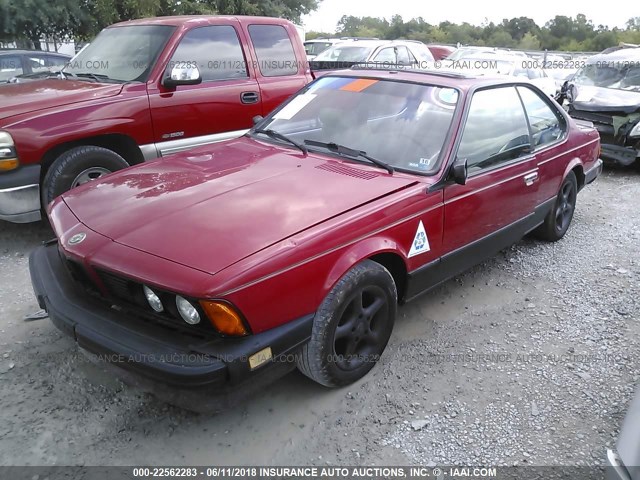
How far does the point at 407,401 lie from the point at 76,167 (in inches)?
128

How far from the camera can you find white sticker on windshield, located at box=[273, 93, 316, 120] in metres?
3.80

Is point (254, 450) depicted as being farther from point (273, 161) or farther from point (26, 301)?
point (26, 301)

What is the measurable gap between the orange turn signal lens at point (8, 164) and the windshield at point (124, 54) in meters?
1.27

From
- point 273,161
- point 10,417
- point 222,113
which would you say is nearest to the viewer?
point 10,417

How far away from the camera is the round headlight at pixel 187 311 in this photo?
7.26ft

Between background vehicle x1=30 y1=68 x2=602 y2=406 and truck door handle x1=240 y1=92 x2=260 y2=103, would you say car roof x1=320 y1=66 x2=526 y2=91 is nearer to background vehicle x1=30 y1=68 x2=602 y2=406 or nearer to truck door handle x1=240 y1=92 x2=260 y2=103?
background vehicle x1=30 y1=68 x2=602 y2=406

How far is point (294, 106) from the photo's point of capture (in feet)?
12.7

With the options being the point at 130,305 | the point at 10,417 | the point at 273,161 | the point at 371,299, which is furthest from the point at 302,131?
the point at 10,417

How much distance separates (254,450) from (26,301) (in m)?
2.15

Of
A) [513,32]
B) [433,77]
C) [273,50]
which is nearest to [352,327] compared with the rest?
[433,77]

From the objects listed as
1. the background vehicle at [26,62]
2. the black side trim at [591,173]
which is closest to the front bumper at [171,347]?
the black side trim at [591,173]

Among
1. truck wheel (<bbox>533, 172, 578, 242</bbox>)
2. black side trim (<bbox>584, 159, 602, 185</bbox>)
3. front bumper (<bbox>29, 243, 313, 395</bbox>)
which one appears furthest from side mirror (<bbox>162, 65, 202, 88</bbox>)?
black side trim (<bbox>584, 159, 602, 185</bbox>)

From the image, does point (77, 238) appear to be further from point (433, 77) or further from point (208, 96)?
point (208, 96)

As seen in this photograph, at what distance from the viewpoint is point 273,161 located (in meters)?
3.25
